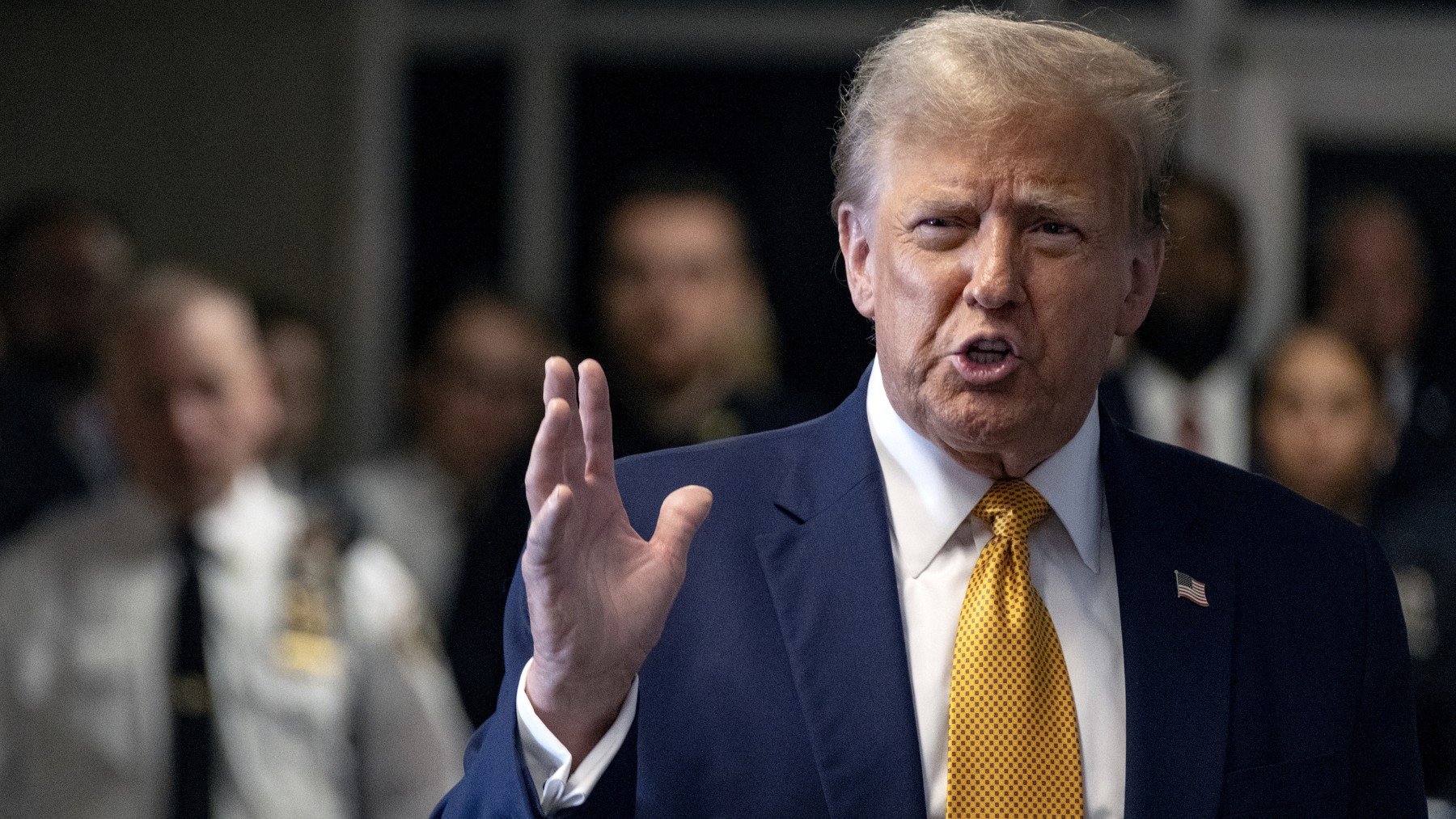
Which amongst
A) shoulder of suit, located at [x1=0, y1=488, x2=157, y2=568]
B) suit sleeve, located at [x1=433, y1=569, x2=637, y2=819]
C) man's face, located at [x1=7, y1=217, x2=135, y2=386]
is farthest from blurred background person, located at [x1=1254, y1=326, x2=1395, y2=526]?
man's face, located at [x1=7, y1=217, x2=135, y2=386]

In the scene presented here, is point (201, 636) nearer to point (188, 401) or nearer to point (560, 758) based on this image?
point (188, 401)

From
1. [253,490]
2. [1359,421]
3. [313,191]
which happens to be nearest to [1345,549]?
[1359,421]

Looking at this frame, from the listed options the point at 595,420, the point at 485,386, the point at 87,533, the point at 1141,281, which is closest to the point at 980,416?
the point at 1141,281

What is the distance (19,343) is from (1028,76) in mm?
3312

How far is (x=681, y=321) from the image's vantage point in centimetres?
371

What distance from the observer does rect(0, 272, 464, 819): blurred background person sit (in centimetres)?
299

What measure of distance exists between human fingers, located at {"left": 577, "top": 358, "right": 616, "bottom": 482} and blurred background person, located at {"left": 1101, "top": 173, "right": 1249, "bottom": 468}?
187 cm

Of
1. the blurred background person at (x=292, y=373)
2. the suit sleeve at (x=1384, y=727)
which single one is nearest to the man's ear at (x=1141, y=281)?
the suit sleeve at (x=1384, y=727)

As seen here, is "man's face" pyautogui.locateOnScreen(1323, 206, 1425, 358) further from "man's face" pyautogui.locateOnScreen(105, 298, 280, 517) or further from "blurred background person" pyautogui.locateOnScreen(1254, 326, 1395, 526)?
"man's face" pyautogui.locateOnScreen(105, 298, 280, 517)

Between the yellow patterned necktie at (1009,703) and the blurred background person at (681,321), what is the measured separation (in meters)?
1.71

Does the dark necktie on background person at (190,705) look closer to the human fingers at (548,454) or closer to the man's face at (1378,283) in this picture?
the human fingers at (548,454)

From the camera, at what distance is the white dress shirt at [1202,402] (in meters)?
3.21

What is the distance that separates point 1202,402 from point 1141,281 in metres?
1.69

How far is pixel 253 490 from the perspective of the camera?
325 cm
